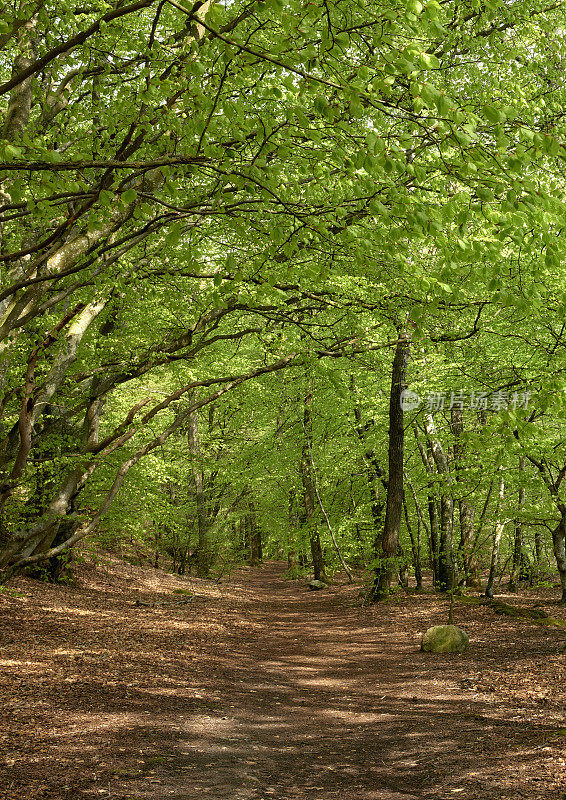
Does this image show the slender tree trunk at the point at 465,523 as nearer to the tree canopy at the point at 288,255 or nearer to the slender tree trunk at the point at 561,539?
the tree canopy at the point at 288,255

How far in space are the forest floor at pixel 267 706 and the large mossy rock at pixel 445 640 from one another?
366 mm

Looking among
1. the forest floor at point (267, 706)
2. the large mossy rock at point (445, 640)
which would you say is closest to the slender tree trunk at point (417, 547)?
the forest floor at point (267, 706)

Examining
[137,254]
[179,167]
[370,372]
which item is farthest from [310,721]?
[370,372]

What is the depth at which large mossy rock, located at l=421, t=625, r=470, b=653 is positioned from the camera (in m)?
10.6

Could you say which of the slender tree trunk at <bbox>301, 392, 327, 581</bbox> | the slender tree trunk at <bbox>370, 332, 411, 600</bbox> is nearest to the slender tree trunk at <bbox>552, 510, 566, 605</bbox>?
the slender tree trunk at <bbox>370, 332, 411, 600</bbox>

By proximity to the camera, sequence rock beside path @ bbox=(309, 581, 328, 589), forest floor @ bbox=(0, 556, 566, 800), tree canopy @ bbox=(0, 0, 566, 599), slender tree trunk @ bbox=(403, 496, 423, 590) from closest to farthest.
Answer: tree canopy @ bbox=(0, 0, 566, 599)
forest floor @ bbox=(0, 556, 566, 800)
slender tree trunk @ bbox=(403, 496, 423, 590)
rock beside path @ bbox=(309, 581, 328, 589)

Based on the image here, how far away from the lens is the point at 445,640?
10.7 m

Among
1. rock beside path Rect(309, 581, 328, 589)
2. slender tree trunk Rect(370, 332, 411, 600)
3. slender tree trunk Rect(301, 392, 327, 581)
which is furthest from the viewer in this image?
rock beside path Rect(309, 581, 328, 589)

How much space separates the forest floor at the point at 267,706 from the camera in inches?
198

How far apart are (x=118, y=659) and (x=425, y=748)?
507cm

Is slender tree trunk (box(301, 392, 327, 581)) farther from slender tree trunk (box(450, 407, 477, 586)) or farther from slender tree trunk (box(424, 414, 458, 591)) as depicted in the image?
slender tree trunk (box(450, 407, 477, 586))

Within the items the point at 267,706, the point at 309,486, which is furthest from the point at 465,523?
the point at 267,706

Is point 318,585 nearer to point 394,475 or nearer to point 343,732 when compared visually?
point 394,475

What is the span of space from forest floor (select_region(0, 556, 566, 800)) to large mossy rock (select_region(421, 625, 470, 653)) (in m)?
0.37
